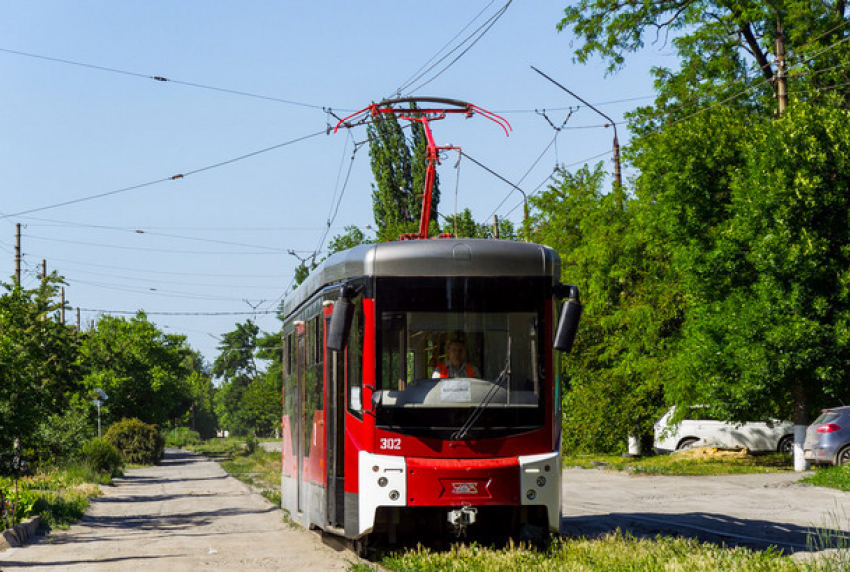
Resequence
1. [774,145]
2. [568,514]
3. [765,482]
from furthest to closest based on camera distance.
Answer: [774,145] → [765,482] → [568,514]

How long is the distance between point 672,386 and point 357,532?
22.2 m

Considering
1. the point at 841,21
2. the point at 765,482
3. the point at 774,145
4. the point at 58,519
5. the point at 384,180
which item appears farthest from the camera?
the point at 384,180

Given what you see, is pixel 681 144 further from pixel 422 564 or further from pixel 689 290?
pixel 422 564

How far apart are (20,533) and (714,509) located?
34.0 feet

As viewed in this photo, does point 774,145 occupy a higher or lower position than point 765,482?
higher

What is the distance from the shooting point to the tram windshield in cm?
1143

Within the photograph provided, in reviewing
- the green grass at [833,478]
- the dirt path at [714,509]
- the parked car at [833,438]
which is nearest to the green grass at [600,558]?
the dirt path at [714,509]

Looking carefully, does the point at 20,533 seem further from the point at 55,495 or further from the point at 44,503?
the point at 55,495

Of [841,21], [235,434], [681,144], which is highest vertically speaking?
[841,21]

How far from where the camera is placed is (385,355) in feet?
38.0

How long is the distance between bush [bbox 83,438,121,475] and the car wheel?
19.0m

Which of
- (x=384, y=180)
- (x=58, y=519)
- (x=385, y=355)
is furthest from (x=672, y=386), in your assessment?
(x=384, y=180)

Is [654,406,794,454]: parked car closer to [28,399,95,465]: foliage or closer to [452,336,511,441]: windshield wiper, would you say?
[28,399,95,465]: foliage

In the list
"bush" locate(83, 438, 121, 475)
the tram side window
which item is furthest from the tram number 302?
"bush" locate(83, 438, 121, 475)
